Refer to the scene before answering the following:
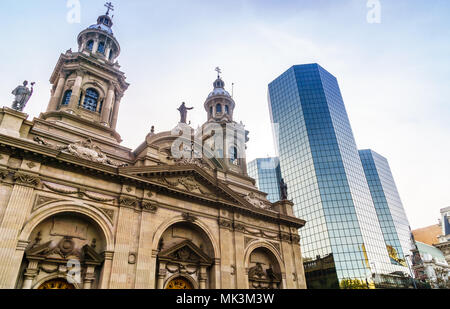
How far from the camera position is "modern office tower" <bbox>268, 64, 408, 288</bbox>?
59969mm

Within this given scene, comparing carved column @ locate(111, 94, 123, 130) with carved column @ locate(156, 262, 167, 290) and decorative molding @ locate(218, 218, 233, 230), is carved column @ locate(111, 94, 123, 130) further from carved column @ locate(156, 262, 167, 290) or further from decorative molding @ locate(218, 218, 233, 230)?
carved column @ locate(156, 262, 167, 290)

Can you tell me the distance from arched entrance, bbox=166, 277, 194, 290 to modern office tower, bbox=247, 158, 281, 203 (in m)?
68.3

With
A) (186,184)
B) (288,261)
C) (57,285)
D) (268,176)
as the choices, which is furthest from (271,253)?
(268,176)

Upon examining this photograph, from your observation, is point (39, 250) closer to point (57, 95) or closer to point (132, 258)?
point (132, 258)

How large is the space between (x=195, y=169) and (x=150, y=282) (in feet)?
31.6

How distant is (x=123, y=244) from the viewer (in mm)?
19016

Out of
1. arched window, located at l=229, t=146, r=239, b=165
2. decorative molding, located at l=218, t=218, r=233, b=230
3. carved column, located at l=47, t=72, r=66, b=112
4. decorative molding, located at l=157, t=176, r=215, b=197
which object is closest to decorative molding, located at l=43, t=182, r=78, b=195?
decorative molding, located at l=157, t=176, r=215, b=197

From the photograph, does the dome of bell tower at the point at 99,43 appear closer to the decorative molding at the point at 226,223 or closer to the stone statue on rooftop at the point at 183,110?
the stone statue on rooftop at the point at 183,110

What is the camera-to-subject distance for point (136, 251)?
19.4m

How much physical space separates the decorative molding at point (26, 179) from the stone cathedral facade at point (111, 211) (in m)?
0.06

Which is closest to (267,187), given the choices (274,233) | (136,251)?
(274,233)

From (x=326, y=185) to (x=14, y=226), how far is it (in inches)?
2511

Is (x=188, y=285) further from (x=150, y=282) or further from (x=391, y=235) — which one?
(x=391, y=235)

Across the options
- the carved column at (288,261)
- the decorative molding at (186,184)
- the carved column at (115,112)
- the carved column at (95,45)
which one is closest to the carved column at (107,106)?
the carved column at (115,112)
